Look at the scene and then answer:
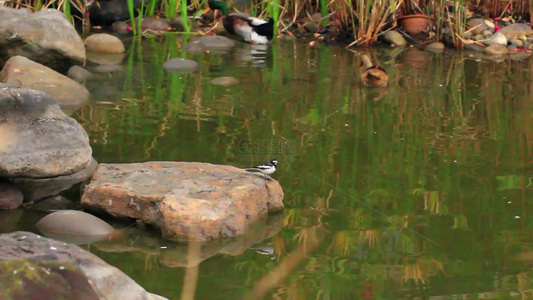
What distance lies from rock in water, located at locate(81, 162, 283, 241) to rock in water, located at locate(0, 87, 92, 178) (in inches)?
8.2

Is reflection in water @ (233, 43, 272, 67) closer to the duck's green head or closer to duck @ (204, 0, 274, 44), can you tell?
duck @ (204, 0, 274, 44)

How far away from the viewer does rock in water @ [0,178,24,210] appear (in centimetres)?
540

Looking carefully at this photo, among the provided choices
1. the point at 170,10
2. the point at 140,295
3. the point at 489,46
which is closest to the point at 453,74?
the point at 489,46

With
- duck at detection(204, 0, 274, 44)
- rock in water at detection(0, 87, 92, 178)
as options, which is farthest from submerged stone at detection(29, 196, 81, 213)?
duck at detection(204, 0, 274, 44)

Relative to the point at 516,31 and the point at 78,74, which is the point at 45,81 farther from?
the point at 516,31

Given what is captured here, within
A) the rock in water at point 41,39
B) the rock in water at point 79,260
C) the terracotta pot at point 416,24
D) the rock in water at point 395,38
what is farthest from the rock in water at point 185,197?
the terracotta pot at point 416,24

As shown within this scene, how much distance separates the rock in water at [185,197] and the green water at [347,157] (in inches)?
4.7

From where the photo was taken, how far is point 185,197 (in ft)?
16.8

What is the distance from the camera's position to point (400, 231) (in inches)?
207

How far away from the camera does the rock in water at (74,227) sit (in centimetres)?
501

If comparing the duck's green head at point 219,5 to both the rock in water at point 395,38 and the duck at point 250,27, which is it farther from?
the rock in water at point 395,38

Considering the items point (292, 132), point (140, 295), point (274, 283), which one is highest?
point (140, 295)

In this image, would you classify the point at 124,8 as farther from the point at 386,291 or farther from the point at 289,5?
the point at 386,291

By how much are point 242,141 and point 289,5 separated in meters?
5.50
